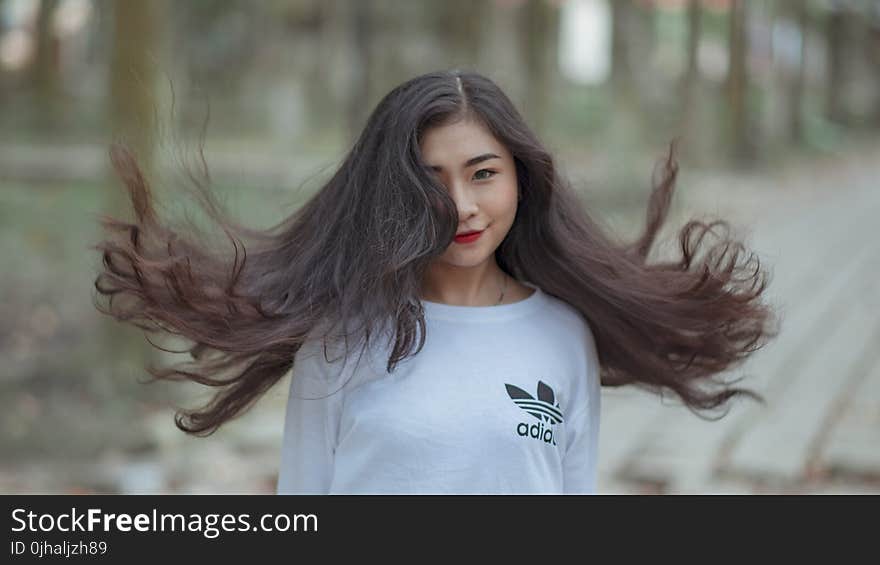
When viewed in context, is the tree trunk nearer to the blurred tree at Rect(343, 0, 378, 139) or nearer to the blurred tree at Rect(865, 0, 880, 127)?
the blurred tree at Rect(865, 0, 880, 127)

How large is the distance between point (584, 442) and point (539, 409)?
0.20 m

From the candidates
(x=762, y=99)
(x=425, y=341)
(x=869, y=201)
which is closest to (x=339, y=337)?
(x=425, y=341)

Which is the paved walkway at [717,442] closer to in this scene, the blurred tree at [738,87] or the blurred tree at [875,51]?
the blurred tree at [738,87]

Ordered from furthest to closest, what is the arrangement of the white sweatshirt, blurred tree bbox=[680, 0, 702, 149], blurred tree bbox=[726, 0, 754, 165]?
blurred tree bbox=[726, 0, 754, 165]
blurred tree bbox=[680, 0, 702, 149]
the white sweatshirt

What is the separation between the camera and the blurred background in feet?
16.9

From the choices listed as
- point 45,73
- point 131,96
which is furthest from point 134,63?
point 45,73

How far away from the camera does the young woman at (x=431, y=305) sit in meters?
2.20

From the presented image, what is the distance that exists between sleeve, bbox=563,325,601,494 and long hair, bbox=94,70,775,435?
150mm

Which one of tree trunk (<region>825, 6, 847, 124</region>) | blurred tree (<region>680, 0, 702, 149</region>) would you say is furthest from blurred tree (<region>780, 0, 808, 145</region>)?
blurred tree (<region>680, 0, 702, 149</region>)

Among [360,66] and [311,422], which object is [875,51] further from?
[311,422]

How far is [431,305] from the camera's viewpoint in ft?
7.64

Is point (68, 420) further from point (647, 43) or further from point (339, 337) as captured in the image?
point (647, 43)

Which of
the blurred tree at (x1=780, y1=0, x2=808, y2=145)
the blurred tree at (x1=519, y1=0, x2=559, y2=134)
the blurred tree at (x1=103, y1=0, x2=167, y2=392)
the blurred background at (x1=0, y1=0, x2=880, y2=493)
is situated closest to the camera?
the blurred background at (x1=0, y1=0, x2=880, y2=493)
